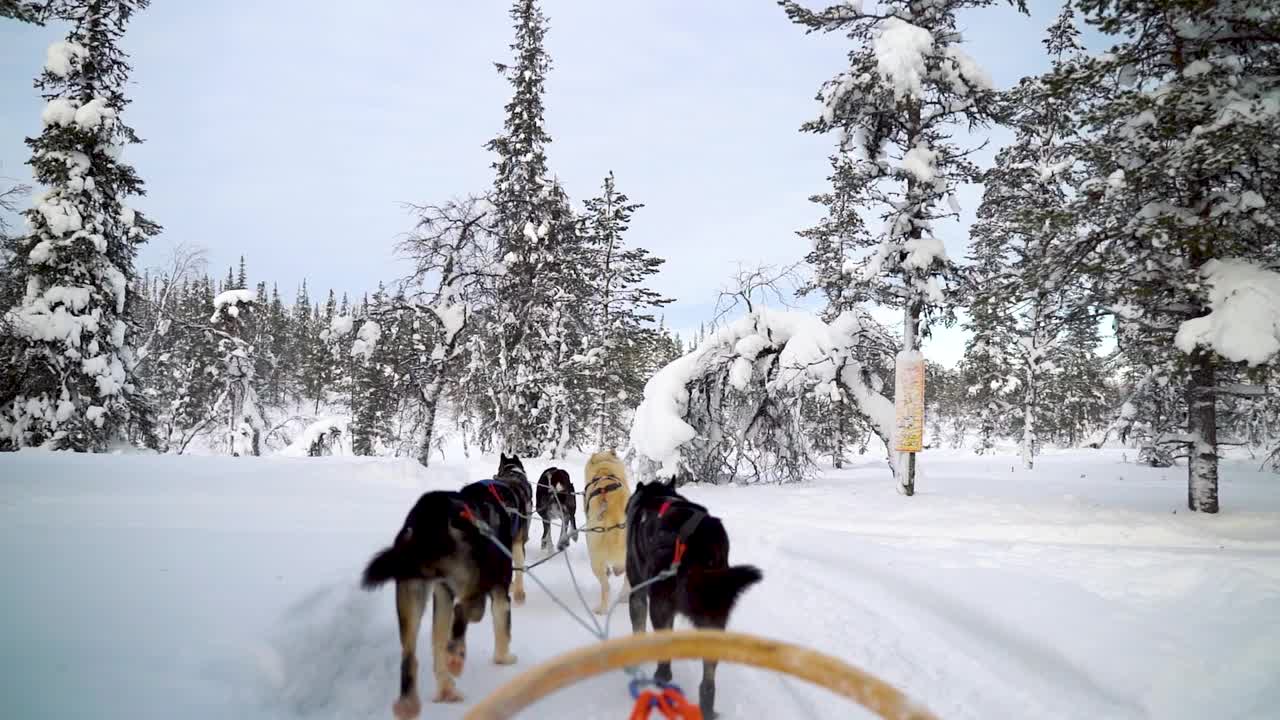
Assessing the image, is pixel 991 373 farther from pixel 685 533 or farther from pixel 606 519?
pixel 685 533

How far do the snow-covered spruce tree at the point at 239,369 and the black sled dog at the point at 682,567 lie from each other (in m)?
24.6

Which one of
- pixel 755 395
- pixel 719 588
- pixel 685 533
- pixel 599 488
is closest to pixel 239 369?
pixel 755 395

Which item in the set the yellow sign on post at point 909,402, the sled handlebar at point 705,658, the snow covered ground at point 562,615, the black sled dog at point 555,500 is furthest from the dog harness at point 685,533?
the yellow sign on post at point 909,402

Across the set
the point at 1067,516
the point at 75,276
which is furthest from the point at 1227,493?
the point at 75,276

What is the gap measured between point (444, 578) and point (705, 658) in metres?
2.73

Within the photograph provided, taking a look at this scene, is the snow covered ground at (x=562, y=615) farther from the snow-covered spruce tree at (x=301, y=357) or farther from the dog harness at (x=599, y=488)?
the snow-covered spruce tree at (x=301, y=357)

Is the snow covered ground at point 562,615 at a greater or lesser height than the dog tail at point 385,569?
lesser

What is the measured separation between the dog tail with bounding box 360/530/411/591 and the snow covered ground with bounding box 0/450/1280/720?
95 centimetres

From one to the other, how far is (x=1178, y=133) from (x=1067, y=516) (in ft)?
20.4

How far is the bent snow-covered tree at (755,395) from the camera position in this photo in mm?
13828

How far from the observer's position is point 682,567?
3.39m

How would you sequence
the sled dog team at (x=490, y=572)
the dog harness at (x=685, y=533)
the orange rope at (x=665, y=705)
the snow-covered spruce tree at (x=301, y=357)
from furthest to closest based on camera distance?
the snow-covered spruce tree at (x=301, y=357) → the dog harness at (x=685, y=533) → the sled dog team at (x=490, y=572) → the orange rope at (x=665, y=705)

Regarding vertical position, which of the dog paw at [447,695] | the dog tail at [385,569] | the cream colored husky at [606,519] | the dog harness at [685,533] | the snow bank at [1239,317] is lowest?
the dog paw at [447,695]

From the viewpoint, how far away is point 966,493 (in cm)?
1303
